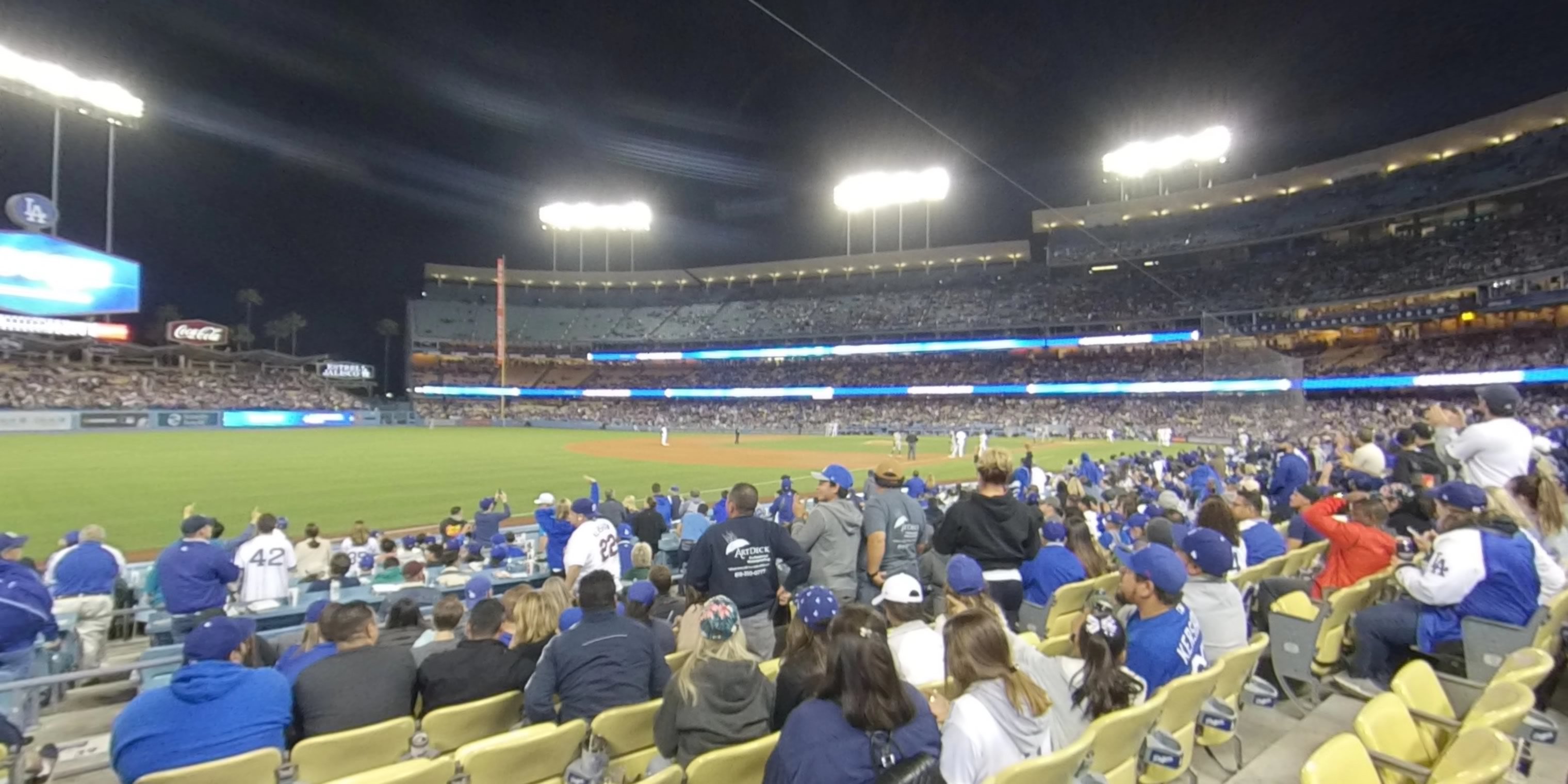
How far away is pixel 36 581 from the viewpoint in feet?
17.5

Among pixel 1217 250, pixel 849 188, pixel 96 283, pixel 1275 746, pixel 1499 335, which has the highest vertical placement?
pixel 849 188

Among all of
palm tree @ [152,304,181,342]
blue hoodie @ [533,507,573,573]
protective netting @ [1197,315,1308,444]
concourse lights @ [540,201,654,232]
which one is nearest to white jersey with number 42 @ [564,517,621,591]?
blue hoodie @ [533,507,573,573]

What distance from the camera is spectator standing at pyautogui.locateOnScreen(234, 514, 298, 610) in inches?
302

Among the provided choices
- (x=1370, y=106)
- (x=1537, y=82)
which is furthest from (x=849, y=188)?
(x=1537, y=82)

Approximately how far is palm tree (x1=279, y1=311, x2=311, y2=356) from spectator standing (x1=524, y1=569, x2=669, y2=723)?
78.0 m

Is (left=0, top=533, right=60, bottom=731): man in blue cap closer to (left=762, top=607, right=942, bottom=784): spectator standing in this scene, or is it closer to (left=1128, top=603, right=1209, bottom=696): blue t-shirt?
(left=762, top=607, right=942, bottom=784): spectator standing

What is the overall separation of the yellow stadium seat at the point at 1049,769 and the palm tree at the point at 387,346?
8100 centimetres

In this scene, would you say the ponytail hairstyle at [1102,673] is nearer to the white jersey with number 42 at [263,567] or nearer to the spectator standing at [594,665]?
the spectator standing at [594,665]

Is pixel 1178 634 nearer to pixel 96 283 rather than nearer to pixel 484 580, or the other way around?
pixel 484 580

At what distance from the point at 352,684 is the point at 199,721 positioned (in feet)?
2.22

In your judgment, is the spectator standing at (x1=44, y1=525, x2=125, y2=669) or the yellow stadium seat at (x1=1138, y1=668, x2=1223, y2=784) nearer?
the yellow stadium seat at (x1=1138, y1=668, x2=1223, y2=784)

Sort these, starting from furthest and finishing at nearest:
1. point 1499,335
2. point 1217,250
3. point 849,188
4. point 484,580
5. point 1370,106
A: point 849,188
point 1217,250
point 1499,335
point 1370,106
point 484,580

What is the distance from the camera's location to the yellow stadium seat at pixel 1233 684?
12.6 feet

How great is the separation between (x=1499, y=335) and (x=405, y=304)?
8548cm
